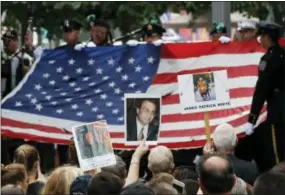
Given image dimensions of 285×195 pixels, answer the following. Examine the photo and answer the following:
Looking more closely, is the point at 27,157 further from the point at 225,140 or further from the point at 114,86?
the point at 114,86

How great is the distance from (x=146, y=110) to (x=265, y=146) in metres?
1.53

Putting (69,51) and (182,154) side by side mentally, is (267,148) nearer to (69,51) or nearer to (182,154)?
(182,154)

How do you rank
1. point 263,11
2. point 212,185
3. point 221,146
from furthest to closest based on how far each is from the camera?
1. point 263,11
2. point 221,146
3. point 212,185

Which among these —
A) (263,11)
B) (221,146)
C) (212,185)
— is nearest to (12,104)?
(221,146)

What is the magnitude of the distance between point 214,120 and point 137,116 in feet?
4.43

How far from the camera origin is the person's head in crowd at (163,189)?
5758 millimetres

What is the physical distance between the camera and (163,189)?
5793 mm

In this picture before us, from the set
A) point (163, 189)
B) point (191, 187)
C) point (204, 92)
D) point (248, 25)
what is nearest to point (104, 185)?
point (163, 189)

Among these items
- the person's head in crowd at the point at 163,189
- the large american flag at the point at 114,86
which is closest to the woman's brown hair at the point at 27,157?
the person's head in crowd at the point at 163,189

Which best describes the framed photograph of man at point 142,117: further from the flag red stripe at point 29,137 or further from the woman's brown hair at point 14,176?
the woman's brown hair at point 14,176

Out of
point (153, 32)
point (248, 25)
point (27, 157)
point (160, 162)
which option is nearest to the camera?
point (160, 162)

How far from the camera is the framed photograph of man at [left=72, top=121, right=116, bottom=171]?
752cm

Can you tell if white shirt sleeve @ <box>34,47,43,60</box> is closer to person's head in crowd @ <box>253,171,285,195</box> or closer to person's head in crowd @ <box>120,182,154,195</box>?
person's head in crowd @ <box>253,171,285,195</box>

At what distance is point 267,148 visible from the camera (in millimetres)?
9805
